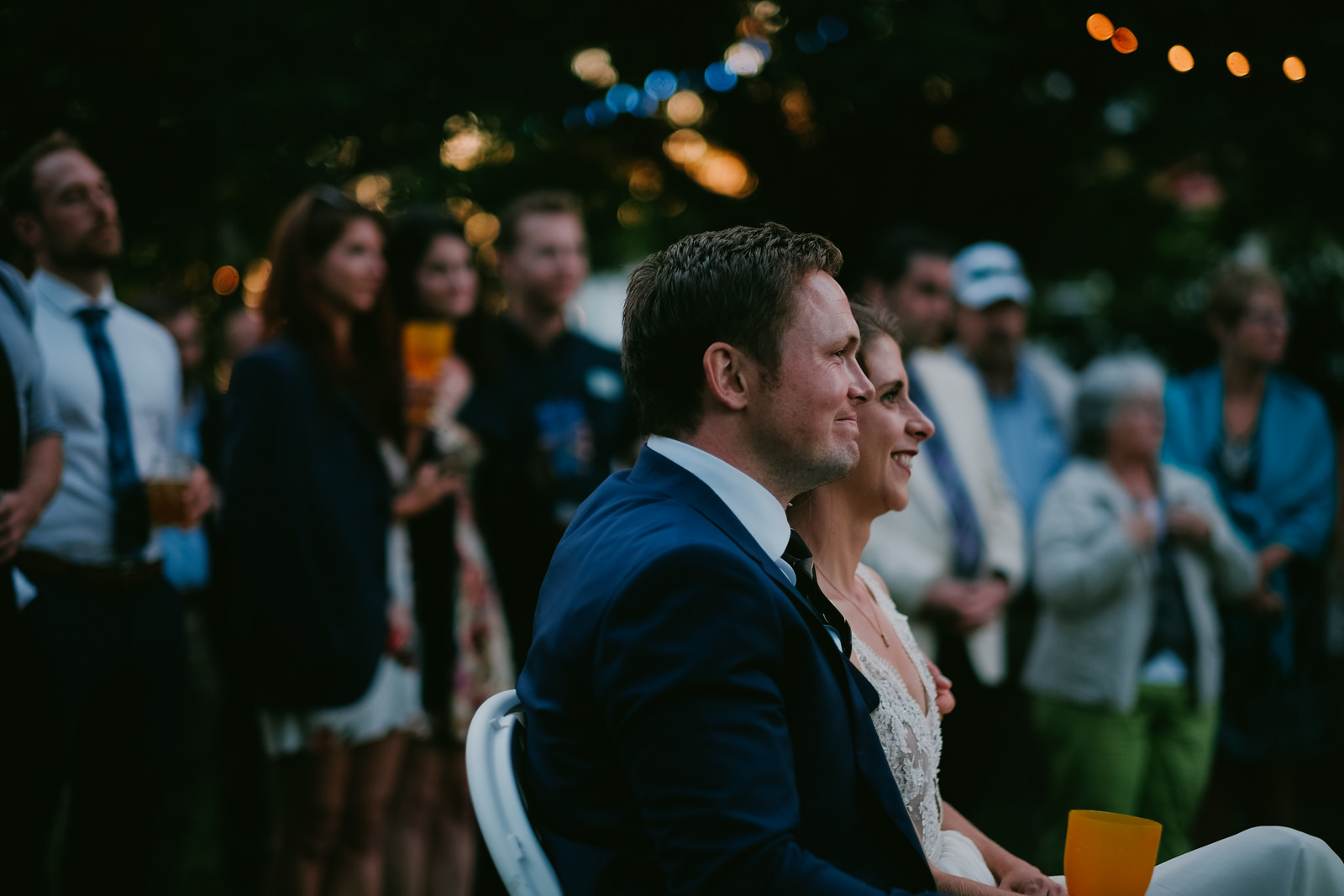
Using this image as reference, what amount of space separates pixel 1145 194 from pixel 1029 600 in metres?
2.90

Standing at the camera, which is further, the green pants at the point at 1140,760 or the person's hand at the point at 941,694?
the green pants at the point at 1140,760

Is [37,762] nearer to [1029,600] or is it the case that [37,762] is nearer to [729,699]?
[729,699]

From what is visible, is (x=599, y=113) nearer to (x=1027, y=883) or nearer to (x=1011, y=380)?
(x=1011, y=380)

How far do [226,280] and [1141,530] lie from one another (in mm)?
3891

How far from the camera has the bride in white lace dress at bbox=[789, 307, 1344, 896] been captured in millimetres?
1794

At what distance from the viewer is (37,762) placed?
2613 mm

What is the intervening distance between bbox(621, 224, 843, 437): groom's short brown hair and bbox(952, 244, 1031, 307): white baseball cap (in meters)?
2.96

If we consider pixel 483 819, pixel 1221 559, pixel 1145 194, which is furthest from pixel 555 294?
pixel 1145 194

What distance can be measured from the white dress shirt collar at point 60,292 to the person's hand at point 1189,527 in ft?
11.6

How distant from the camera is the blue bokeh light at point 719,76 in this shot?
16.7 ft

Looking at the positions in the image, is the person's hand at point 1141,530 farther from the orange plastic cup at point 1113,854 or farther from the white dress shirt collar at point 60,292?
the white dress shirt collar at point 60,292

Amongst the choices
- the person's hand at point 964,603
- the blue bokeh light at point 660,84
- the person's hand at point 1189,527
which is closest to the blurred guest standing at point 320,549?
the person's hand at point 964,603

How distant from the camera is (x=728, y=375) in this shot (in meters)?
1.67

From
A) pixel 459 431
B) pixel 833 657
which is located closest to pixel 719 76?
pixel 459 431
